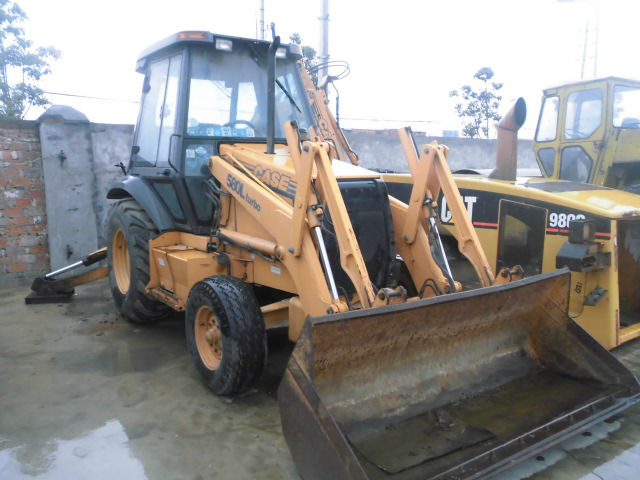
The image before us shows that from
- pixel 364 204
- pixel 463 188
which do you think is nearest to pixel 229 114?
pixel 364 204

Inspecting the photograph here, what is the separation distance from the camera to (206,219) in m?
4.43

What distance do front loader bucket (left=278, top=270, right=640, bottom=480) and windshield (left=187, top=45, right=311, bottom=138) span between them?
2397 millimetres

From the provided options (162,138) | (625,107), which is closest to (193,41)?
(162,138)

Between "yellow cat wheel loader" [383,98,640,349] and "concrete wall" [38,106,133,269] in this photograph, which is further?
"concrete wall" [38,106,133,269]

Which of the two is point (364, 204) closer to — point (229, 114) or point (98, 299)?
point (229, 114)

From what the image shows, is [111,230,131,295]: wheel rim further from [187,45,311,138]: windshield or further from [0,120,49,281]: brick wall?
[0,120,49,281]: brick wall

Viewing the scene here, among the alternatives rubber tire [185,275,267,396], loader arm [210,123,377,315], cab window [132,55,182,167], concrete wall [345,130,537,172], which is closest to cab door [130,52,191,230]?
cab window [132,55,182,167]

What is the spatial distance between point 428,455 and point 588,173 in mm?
4279

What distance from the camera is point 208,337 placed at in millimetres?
3693

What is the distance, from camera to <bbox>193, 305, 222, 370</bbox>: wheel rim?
3.68 m

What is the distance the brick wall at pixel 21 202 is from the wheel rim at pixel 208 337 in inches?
171

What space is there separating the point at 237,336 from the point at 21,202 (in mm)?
5000

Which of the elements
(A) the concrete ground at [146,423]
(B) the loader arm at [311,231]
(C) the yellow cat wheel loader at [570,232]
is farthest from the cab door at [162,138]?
(C) the yellow cat wheel loader at [570,232]

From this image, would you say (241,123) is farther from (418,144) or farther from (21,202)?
(418,144)
